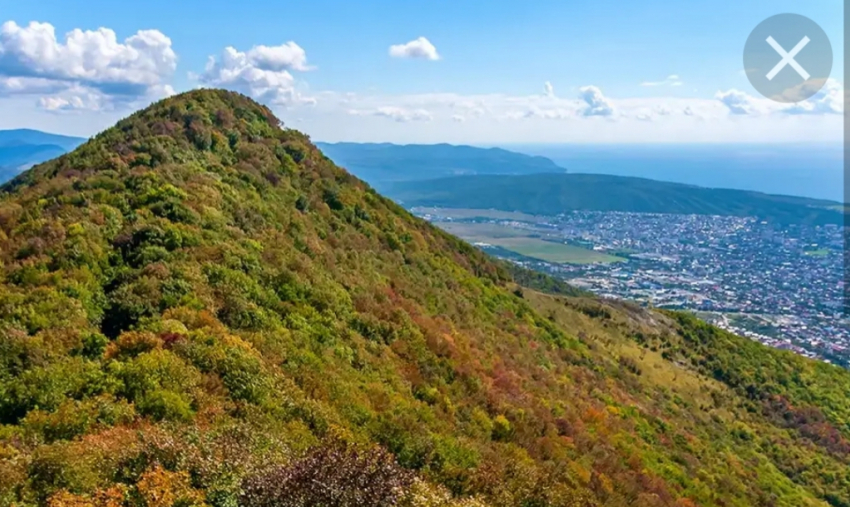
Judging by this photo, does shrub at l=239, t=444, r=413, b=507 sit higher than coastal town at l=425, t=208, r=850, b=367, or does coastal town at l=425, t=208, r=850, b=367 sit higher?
shrub at l=239, t=444, r=413, b=507

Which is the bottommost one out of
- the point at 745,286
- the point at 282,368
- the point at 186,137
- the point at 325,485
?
the point at 745,286

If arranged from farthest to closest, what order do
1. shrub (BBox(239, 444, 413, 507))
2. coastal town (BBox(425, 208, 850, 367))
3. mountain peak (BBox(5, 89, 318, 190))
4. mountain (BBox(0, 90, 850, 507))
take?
coastal town (BBox(425, 208, 850, 367))
mountain peak (BBox(5, 89, 318, 190))
mountain (BBox(0, 90, 850, 507))
shrub (BBox(239, 444, 413, 507))

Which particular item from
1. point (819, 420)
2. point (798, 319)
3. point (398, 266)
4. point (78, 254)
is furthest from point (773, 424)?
point (798, 319)

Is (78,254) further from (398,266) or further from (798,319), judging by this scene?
(798,319)

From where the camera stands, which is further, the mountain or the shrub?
the mountain

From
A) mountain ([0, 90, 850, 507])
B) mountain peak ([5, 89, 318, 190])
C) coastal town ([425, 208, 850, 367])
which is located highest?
mountain peak ([5, 89, 318, 190])

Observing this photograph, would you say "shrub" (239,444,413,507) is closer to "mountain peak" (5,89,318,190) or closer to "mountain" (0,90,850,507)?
"mountain" (0,90,850,507)

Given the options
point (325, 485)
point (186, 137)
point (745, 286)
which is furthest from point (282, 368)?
point (745, 286)

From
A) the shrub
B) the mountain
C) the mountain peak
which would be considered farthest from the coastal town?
the shrub

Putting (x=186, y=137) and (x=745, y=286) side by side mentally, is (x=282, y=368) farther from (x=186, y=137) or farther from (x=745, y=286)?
(x=745, y=286)
